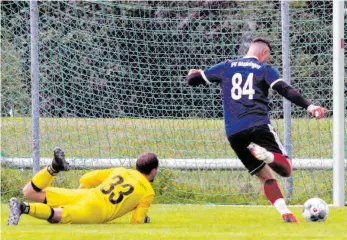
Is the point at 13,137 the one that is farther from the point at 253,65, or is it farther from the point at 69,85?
the point at 253,65

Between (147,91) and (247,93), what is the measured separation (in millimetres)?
3817

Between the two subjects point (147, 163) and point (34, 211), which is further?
point (147, 163)

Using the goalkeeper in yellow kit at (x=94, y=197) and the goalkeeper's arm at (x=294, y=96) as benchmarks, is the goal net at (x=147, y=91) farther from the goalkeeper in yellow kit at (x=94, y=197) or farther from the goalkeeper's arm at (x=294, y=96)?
the goalkeeper's arm at (x=294, y=96)

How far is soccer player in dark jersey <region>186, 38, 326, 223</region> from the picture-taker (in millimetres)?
9641

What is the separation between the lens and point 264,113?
9711 millimetres

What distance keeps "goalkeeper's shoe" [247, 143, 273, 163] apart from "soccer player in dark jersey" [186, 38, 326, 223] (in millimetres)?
113

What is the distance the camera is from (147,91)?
13406 mm

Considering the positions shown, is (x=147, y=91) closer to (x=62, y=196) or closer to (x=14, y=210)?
(x=62, y=196)

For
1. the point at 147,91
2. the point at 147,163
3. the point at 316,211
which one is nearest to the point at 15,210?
the point at 147,163

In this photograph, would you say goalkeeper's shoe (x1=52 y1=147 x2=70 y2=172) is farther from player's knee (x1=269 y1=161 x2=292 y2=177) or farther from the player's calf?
player's knee (x1=269 y1=161 x2=292 y2=177)

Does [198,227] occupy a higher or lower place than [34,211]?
lower

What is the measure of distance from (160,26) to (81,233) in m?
5.68

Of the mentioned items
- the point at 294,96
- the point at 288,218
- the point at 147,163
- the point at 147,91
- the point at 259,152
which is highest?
the point at 294,96

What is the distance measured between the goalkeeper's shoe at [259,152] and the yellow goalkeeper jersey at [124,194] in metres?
1.05
